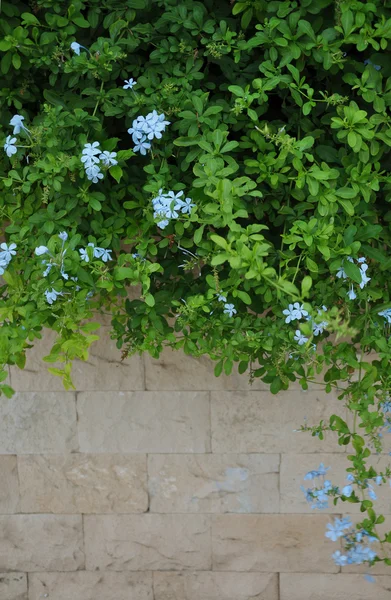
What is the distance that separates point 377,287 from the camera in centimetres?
205

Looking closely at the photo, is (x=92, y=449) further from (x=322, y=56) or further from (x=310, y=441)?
(x=322, y=56)

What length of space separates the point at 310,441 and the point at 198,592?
740 millimetres

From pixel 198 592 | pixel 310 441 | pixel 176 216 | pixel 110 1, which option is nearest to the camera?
pixel 176 216

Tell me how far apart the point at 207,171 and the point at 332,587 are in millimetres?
1782

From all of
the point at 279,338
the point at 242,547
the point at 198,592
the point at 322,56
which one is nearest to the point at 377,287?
the point at 279,338

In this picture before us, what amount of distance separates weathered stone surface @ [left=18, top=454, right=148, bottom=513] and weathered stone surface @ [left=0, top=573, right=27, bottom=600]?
0.30 meters

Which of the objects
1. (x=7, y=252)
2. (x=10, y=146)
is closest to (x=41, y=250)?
(x=7, y=252)

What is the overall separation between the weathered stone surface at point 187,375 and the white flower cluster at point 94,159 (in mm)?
908

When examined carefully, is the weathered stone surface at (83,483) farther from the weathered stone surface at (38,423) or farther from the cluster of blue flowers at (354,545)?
the cluster of blue flowers at (354,545)

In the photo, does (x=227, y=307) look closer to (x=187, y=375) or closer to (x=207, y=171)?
(x=207, y=171)

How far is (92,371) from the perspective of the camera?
2.68 metres

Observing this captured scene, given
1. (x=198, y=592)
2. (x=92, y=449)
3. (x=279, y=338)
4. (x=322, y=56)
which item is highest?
(x=322, y=56)

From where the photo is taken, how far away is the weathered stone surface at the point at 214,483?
2.72 m

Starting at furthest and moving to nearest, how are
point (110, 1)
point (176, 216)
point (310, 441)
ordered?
point (310, 441), point (110, 1), point (176, 216)
